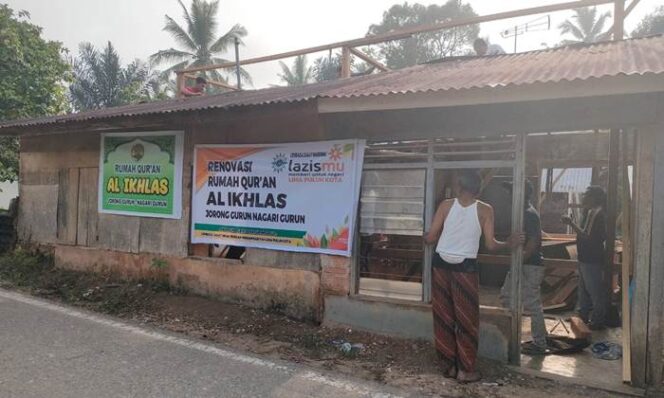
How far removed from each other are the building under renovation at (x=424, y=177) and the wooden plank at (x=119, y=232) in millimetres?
27

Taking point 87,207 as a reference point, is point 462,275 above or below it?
below

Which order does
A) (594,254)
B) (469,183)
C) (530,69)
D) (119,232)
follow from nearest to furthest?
(469,183) < (530,69) < (594,254) < (119,232)

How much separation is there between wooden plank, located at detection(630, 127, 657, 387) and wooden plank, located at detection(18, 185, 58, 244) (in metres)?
8.97

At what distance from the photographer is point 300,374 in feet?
14.9

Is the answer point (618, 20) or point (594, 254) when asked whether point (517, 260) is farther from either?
point (618, 20)

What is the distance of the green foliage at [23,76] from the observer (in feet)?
44.6

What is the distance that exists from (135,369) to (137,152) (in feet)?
14.0

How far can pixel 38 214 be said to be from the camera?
956 cm

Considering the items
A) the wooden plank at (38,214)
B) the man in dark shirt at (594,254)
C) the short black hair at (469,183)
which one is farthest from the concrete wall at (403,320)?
the wooden plank at (38,214)

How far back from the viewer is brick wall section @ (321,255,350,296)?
19.1 feet

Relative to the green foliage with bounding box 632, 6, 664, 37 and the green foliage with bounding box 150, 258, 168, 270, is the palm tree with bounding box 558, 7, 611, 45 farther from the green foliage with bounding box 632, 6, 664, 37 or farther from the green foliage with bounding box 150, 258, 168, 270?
the green foliage with bounding box 150, 258, 168, 270

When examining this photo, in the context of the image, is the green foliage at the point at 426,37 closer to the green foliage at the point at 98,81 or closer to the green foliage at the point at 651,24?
the green foliage at the point at 651,24

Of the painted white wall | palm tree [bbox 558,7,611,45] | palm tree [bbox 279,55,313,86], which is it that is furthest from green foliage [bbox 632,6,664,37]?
the painted white wall

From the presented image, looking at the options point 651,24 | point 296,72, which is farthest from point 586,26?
point 296,72
